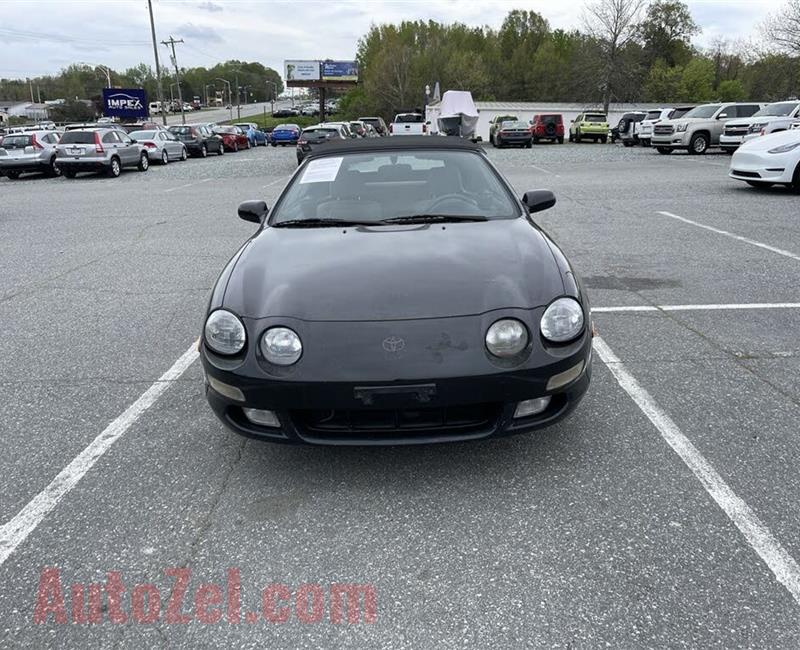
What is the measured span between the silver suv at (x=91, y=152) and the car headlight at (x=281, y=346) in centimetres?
2074

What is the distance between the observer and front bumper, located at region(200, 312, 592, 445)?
2.61 m

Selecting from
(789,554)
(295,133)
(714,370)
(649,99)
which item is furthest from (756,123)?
(649,99)

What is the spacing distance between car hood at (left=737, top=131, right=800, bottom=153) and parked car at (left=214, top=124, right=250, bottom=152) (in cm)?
2826

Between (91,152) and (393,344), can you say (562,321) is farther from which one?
(91,152)

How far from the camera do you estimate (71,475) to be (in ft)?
10.0

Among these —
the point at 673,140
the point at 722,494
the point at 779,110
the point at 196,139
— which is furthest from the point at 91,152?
the point at 722,494

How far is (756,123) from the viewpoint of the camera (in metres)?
20.5

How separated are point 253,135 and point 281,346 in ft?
142

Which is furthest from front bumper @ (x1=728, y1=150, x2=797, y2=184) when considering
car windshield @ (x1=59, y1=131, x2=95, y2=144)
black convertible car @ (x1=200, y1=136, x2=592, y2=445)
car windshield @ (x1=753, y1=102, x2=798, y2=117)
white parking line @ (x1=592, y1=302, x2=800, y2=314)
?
car windshield @ (x1=59, y1=131, x2=95, y2=144)

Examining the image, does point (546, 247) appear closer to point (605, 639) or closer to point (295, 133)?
point (605, 639)

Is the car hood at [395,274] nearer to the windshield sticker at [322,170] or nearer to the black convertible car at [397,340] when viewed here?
the black convertible car at [397,340]

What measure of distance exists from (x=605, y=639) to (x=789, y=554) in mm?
861

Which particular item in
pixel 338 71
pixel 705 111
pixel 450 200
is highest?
pixel 338 71

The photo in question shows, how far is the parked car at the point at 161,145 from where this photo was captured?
26531mm
